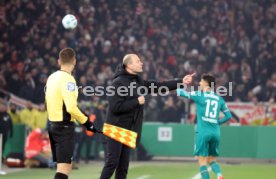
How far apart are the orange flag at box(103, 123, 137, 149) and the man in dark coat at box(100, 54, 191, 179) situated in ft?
0.19

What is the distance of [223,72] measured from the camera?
27.5m

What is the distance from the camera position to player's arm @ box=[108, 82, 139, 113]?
10.5 m

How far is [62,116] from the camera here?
9.82m

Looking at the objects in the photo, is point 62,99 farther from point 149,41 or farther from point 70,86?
point 149,41

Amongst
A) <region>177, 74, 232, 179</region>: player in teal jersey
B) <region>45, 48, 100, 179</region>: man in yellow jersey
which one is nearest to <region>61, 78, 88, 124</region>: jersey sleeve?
<region>45, 48, 100, 179</region>: man in yellow jersey

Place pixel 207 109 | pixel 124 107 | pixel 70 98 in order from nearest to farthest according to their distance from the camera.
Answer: pixel 70 98 → pixel 124 107 → pixel 207 109

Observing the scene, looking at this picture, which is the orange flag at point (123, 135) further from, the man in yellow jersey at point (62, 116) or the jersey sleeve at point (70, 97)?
the jersey sleeve at point (70, 97)

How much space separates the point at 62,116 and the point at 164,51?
19.8 meters

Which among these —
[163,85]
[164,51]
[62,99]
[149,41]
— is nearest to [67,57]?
[62,99]

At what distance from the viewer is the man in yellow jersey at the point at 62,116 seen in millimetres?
9766

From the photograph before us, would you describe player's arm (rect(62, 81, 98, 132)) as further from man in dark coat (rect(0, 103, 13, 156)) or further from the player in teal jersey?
man in dark coat (rect(0, 103, 13, 156))

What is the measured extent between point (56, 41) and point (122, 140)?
62.8ft

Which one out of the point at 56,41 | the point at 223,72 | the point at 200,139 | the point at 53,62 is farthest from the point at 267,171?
the point at 56,41

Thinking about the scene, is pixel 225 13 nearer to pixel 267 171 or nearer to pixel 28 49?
pixel 28 49
